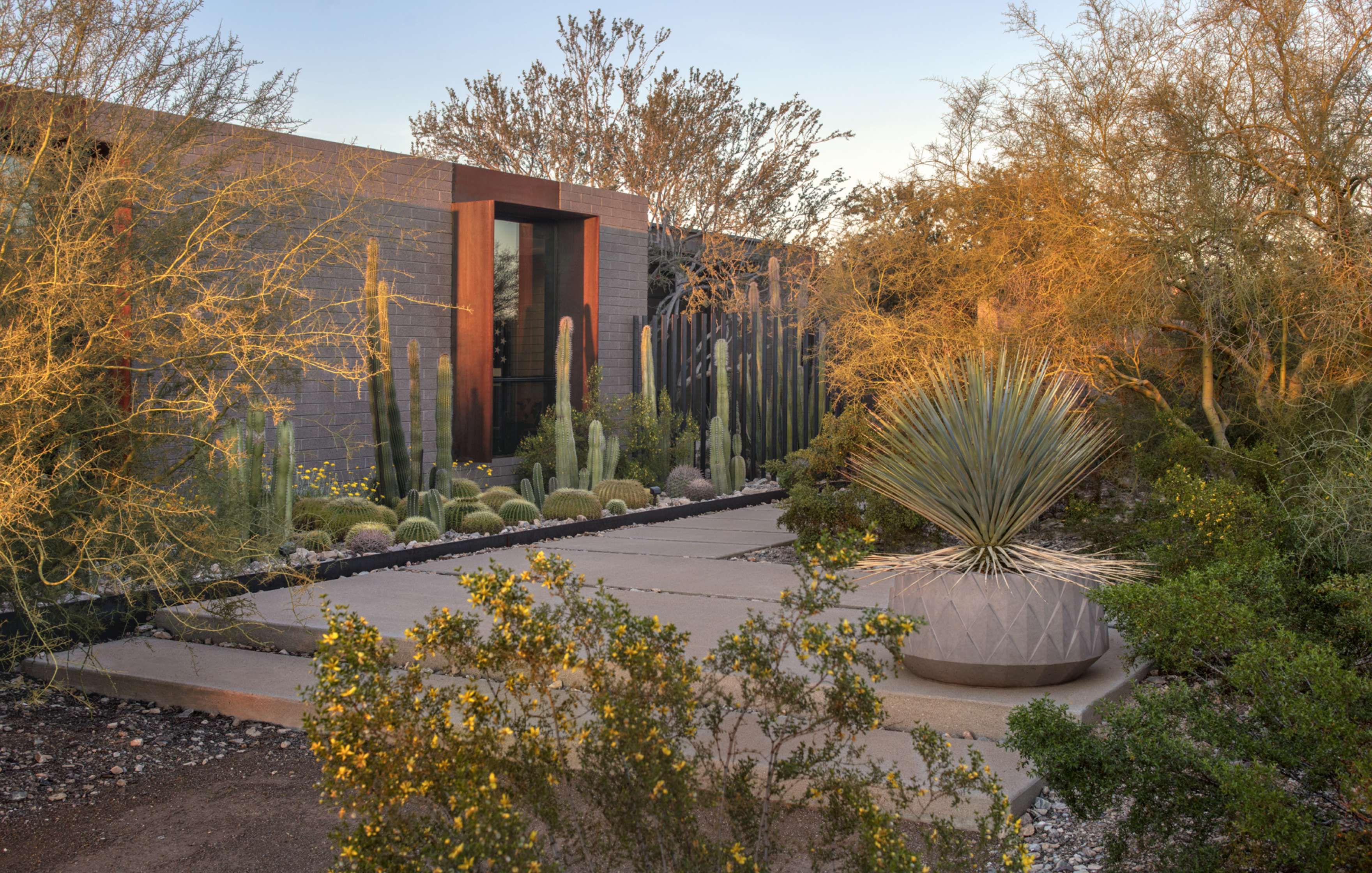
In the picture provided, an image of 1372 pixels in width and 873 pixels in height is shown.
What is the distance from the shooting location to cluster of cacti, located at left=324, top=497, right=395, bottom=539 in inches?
301

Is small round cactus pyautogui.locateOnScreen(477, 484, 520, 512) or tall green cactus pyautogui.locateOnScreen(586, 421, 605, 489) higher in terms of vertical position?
tall green cactus pyautogui.locateOnScreen(586, 421, 605, 489)

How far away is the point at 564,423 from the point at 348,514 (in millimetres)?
2502

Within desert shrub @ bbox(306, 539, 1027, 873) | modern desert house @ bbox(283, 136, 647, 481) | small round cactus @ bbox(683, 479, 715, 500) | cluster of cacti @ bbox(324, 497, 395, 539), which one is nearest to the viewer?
desert shrub @ bbox(306, 539, 1027, 873)

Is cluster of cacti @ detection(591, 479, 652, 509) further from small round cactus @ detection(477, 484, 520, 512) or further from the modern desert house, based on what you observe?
the modern desert house

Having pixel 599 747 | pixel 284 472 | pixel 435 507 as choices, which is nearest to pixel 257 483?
pixel 284 472

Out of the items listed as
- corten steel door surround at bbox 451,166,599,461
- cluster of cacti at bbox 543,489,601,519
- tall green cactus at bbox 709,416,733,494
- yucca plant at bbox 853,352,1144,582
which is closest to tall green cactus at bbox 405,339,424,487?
cluster of cacti at bbox 543,489,601,519

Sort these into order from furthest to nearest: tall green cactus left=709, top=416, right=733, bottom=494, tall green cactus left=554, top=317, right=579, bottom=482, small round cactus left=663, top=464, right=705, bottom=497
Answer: tall green cactus left=709, top=416, right=733, bottom=494
small round cactus left=663, top=464, right=705, bottom=497
tall green cactus left=554, top=317, right=579, bottom=482

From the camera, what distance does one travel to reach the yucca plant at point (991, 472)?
169 inches

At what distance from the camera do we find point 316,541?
7.29m

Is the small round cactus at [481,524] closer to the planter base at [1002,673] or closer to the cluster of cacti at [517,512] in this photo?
the cluster of cacti at [517,512]

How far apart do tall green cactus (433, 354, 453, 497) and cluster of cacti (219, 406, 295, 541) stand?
113 cm

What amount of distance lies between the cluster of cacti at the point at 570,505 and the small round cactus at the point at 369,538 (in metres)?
1.84

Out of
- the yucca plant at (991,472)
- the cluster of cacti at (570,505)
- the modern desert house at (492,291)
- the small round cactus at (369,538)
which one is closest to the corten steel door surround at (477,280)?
the modern desert house at (492,291)

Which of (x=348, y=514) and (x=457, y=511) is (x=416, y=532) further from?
(x=457, y=511)
